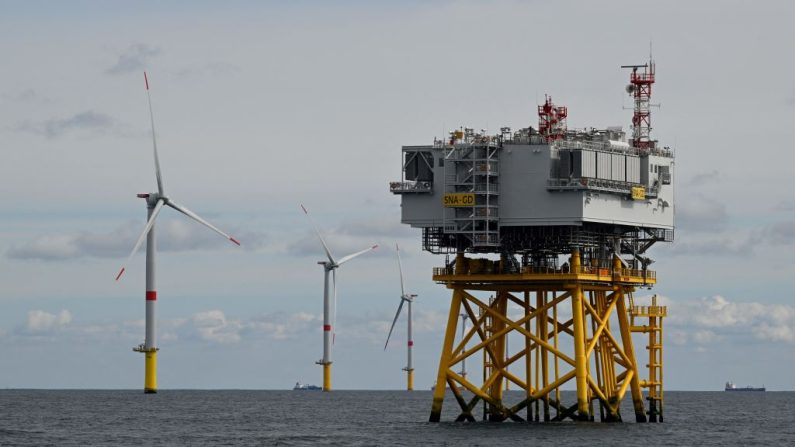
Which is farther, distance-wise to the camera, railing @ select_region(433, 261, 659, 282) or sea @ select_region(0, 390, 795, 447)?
railing @ select_region(433, 261, 659, 282)

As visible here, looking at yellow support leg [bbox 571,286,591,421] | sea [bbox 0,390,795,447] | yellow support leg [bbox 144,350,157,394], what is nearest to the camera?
sea [bbox 0,390,795,447]

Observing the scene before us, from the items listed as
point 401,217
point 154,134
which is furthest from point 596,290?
point 154,134

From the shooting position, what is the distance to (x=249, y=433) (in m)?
107

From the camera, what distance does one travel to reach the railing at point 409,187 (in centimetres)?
9244

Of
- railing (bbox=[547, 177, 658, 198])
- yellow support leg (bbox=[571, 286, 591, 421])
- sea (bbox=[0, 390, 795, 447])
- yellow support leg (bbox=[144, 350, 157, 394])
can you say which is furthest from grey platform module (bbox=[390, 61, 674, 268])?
yellow support leg (bbox=[144, 350, 157, 394])

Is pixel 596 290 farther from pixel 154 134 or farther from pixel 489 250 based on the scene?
pixel 154 134

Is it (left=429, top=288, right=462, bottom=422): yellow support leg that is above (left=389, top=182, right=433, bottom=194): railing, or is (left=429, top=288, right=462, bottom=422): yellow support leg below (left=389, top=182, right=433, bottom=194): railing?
below

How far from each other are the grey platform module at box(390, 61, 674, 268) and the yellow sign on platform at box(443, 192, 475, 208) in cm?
6

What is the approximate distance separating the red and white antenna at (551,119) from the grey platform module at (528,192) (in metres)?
0.16

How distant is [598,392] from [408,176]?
17.1 metres

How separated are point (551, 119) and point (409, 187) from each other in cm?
961

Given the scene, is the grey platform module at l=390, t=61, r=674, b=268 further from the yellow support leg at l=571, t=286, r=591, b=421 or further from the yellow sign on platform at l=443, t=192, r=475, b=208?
the yellow support leg at l=571, t=286, r=591, b=421

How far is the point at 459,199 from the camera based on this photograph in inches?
3561

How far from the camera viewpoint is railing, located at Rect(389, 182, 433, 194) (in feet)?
303
